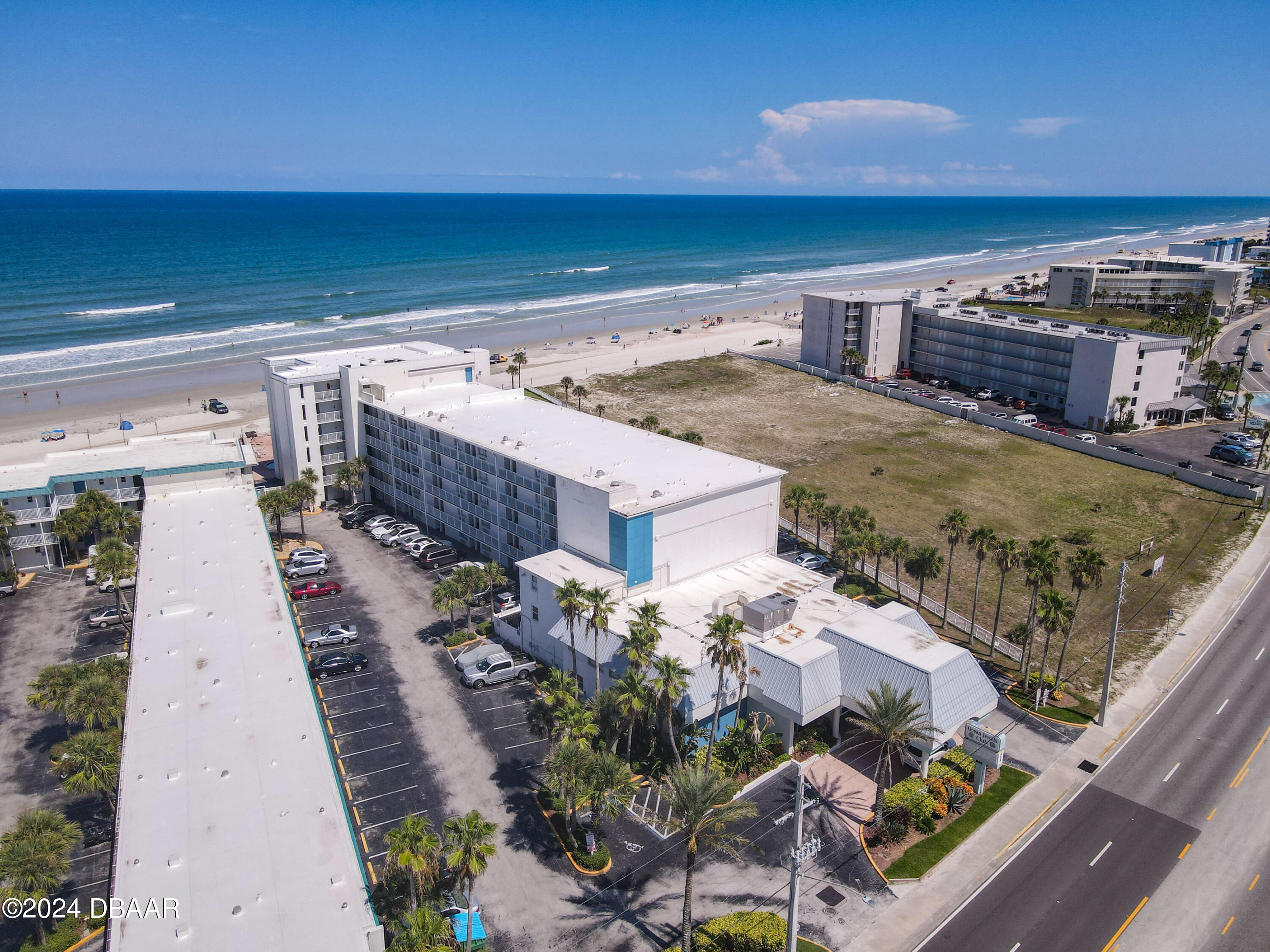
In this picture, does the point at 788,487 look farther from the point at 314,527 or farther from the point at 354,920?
the point at 354,920

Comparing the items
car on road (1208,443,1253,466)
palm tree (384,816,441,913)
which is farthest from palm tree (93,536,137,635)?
car on road (1208,443,1253,466)

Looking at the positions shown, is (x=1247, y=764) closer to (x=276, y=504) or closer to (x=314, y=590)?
(x=314, y=590)

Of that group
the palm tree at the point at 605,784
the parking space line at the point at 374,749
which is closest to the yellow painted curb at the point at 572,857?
the palm tree at the point at 605,784

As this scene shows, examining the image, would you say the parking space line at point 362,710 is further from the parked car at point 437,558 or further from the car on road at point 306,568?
the car on road at point 306,568

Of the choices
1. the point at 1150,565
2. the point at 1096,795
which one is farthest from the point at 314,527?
the point at 1150,565

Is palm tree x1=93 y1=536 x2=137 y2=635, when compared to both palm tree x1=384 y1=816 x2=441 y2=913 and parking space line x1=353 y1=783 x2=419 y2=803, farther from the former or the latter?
palm tree x1=384 y1=816 x2=441 y2=913

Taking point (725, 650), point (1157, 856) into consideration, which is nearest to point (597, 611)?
point (725, 650)
